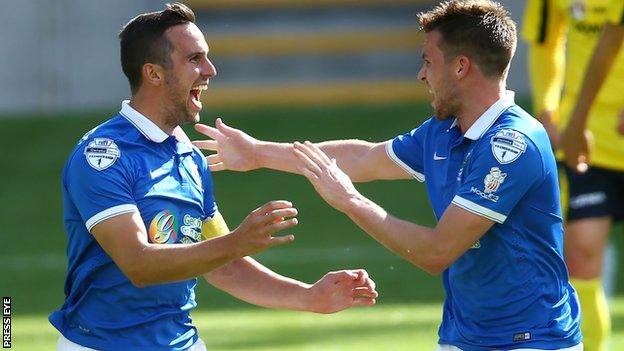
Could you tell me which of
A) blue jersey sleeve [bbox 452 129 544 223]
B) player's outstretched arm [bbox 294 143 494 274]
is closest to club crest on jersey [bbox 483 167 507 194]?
blue jersey sleeve [bbox 452 129 544 223]

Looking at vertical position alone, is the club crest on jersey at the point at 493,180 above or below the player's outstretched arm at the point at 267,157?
above

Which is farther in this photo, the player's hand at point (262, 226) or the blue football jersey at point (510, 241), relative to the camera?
the blue football jersey at point (510, 241)

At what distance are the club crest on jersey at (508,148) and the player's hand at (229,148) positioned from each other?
1.40 m

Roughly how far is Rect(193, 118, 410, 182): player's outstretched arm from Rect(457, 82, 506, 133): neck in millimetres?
712

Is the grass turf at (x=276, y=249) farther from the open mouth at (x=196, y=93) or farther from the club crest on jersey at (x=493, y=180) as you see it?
the club crest on jersey at (x=493, y=180)

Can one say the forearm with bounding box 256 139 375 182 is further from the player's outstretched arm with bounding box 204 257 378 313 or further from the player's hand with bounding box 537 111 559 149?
the player's hand with bounding box 537 111 559 149

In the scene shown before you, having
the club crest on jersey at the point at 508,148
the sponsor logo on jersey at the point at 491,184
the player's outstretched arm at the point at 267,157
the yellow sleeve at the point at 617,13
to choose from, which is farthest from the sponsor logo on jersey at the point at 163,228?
the yellow sleeve at the point at 617,13

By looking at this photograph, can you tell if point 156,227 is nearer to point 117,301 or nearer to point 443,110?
point 117,301

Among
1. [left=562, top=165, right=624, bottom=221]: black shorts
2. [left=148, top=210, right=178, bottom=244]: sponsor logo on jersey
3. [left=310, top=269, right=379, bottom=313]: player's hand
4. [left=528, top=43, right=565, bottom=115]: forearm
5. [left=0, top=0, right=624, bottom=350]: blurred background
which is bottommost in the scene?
[left=0, top=0, right=624, bottom=350]: blurred background

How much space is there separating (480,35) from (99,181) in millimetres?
1649

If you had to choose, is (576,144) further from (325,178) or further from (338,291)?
(325,178)

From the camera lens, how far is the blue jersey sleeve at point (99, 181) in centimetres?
534

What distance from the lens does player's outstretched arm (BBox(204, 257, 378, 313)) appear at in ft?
19.4

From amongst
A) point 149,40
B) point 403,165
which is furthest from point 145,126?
point 403,165
